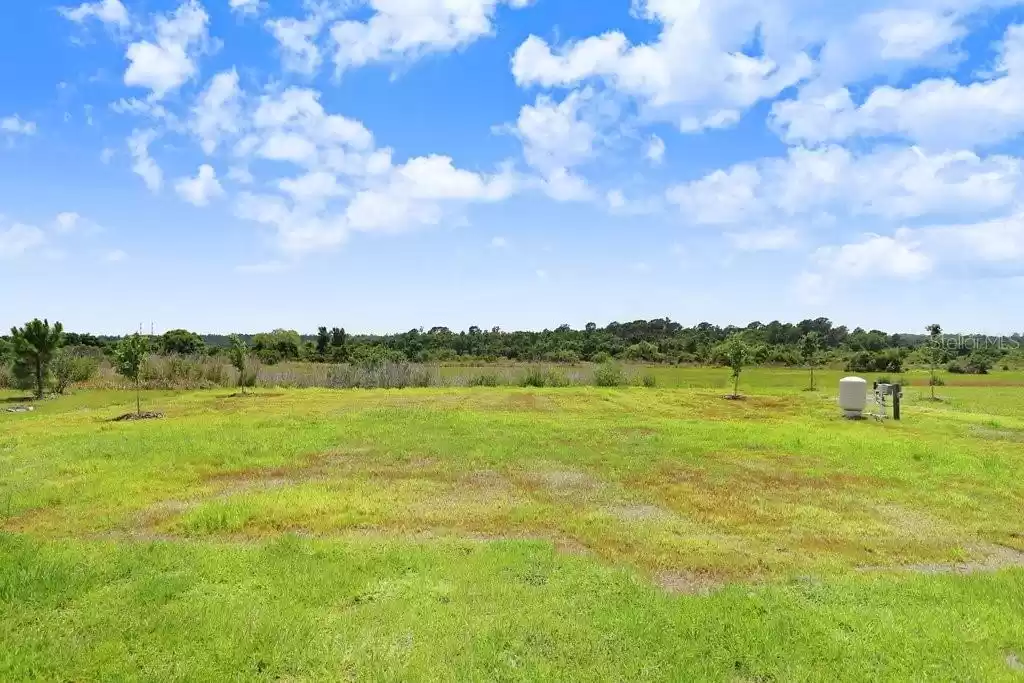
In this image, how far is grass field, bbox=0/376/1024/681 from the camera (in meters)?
5.05

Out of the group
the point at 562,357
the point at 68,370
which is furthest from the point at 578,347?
the point at 68,370

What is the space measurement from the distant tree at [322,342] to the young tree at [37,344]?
4120cm

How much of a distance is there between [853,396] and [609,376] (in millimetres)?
19182

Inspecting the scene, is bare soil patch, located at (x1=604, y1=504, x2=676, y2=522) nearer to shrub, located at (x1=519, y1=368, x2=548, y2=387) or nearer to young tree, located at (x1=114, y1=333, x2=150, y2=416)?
young tree, located at (x1=114, y1=333, x2=150, y2=416)

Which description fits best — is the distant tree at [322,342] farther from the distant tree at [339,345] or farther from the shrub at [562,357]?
the shrub at [562,357]

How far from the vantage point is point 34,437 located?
16.6m

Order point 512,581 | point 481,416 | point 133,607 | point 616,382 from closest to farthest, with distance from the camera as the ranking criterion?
point 133,607 → point 512,581 → point 481,416 → point 616,382

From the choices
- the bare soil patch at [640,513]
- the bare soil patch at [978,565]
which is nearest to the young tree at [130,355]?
the bare soil patch at [640,513]

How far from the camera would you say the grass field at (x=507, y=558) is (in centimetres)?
505

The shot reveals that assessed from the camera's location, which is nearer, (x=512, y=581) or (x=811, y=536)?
(x=512, y=581)

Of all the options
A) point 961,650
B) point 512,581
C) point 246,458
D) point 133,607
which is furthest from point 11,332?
point 961,650

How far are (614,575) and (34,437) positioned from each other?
16.7 metres

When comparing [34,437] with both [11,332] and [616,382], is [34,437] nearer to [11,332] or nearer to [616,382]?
[11,332]

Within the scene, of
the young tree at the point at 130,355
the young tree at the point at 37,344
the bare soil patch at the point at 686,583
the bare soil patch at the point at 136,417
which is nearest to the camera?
the bare soil patch at the point at 686,583
